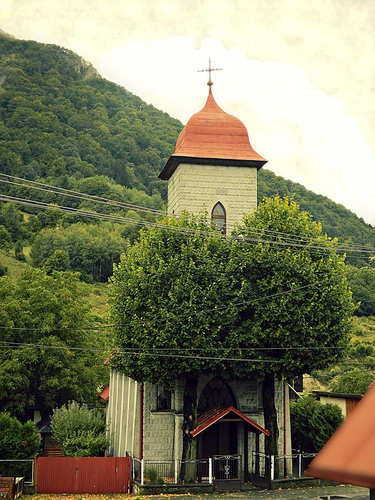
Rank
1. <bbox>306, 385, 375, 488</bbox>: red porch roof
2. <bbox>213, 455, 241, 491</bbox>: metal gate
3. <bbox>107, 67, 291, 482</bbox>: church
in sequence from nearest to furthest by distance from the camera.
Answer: <bbox>306, 385, 375, 488</bbox>: red porch roof, <bbox>213, 455, 241, 491</bbox>: metal gate, <bbox>107, 67, 291, 482</bbox>: church

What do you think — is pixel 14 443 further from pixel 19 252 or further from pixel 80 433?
pixel 19 252

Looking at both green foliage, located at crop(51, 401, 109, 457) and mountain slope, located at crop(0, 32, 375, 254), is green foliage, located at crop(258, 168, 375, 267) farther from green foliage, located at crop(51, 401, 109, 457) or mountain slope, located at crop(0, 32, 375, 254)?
green foliage, located at crop(51, 401, 109, 457)

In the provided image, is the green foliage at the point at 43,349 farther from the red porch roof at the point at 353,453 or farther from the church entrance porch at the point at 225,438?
the red porch roof at the point at 353,453

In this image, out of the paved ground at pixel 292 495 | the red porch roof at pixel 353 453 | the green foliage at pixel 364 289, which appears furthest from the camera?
the green foliage at pixel 364 289

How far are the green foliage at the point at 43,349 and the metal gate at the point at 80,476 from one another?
15.4m

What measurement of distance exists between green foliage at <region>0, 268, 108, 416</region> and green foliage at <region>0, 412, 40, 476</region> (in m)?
14.1

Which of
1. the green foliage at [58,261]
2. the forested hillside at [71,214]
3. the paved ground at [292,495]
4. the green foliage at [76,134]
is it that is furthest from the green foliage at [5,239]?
the paved ground at [292,495]

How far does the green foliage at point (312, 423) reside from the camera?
40000mm

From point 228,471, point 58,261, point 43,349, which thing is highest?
point 58,261

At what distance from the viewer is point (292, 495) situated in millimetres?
34250

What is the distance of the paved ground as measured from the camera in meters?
33.4

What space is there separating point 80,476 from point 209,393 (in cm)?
818

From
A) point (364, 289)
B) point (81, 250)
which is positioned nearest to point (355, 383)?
point (364, 289)

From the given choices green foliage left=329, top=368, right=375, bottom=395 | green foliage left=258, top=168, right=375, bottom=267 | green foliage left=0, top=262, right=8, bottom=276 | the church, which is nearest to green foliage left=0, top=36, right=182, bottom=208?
green foliage left=258, top=168, right=375, bottom=267
